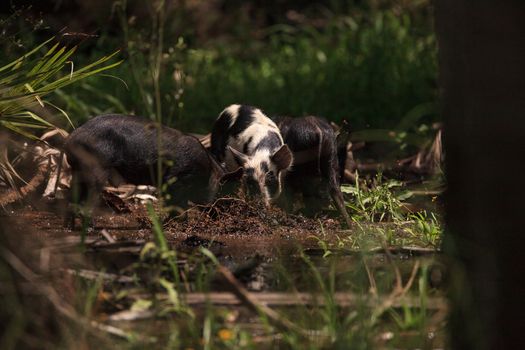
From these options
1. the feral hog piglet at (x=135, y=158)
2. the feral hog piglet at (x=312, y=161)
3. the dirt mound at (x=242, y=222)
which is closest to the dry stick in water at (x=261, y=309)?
the dirt mound at (x=242, y=222)

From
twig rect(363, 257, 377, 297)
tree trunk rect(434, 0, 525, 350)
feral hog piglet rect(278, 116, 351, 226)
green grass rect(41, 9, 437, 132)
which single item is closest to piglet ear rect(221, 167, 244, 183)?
feral hog piglet rect(278, 116, 351, 226)

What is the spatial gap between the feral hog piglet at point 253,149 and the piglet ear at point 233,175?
0.09 meters

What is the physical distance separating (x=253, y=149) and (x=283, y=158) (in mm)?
358

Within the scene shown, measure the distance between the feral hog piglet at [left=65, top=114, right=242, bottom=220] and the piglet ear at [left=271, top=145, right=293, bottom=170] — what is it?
0.35 meters

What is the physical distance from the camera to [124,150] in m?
7.48

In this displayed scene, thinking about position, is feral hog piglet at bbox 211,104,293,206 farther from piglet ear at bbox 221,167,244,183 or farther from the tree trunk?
the tree trunk

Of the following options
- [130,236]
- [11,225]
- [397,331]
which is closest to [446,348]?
[397,331]

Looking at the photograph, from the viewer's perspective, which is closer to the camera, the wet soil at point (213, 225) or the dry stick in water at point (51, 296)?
the dry stick in water at point (51, 296)

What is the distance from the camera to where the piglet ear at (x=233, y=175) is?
7.31 metres

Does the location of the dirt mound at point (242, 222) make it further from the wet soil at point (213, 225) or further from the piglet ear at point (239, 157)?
the piglet ear at point (239, 157)

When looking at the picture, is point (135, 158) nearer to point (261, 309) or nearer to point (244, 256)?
point (244, 256)

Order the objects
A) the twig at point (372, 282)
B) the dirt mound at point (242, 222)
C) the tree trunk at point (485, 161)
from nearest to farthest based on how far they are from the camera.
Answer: the tree trunk at point (485, 161) → the twig at point (372, 282) → the dirt mound at point (242, 222)

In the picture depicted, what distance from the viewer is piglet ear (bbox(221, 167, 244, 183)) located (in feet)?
24.0

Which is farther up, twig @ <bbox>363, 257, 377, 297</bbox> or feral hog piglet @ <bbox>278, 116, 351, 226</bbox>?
twig @ <bbox>363, 257, 377, 297</bbox>
